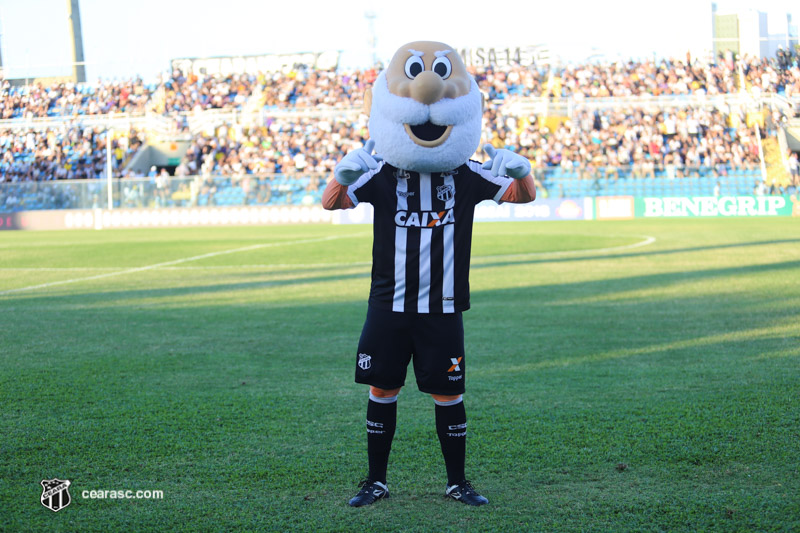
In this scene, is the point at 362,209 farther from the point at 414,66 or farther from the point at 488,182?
the point at 414,66

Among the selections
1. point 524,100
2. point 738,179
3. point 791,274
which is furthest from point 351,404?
point 524,100

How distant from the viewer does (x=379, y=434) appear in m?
3.88

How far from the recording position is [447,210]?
3.92 metres

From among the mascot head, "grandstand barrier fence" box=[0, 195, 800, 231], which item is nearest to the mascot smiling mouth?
the mascot head

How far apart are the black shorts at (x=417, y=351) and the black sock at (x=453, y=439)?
122mm

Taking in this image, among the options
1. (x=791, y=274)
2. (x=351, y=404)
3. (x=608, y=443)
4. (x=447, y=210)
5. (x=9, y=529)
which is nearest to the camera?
(x=9, y=529)

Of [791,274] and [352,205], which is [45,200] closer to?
[791,274]

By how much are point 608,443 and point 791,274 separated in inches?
365

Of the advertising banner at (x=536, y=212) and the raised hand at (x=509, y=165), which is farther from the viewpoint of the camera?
the advertising banner at (x=536, y=212)

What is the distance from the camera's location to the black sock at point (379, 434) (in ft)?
12.6

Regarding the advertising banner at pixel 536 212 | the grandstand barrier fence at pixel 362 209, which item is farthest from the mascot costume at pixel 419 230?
the grandstand barrier fence at pixel 362 209

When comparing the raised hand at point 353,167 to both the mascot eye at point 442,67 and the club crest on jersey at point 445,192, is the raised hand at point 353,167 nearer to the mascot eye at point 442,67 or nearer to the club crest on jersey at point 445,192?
the club crest on jersey at point 445,192

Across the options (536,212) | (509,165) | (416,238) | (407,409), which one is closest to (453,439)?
(416,238)

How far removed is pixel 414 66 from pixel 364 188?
24.2 inches
